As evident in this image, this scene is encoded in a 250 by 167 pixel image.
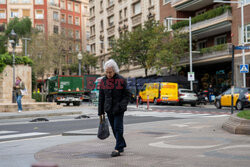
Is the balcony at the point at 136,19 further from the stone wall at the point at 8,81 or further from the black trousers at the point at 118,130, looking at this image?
the black trousers at the point at 118,130

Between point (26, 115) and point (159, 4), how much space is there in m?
29.9

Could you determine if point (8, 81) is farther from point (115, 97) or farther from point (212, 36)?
point (115, 97)

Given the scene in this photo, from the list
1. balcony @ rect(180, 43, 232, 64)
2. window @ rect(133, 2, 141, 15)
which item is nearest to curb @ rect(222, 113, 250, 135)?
balcony @ rect(180, 43, 232, 64)

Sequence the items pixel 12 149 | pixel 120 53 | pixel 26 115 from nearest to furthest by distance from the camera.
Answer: pixel 12 149, pixel 26 115, pixel 120 53

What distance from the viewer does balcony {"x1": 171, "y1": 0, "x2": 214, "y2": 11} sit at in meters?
37.0

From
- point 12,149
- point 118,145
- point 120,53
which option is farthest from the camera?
point 120,53

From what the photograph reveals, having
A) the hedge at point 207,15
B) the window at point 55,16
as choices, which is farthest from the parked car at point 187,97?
the window at point 55,16

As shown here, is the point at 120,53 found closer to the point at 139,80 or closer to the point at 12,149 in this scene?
the point at 139,80

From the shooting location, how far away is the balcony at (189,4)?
121ft

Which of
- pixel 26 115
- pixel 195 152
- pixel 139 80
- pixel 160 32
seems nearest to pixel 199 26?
pixel 160 32

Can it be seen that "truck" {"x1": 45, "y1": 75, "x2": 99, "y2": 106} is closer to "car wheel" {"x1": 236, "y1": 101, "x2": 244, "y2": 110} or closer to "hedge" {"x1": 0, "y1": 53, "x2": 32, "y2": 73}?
"hedge" {"x1": 0, "y1": 53, "x2": 32, "y2": 73}

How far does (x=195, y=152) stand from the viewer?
659 centimetres

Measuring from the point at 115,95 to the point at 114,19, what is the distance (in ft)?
166

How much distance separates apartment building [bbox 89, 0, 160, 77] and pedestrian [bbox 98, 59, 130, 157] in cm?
3704
